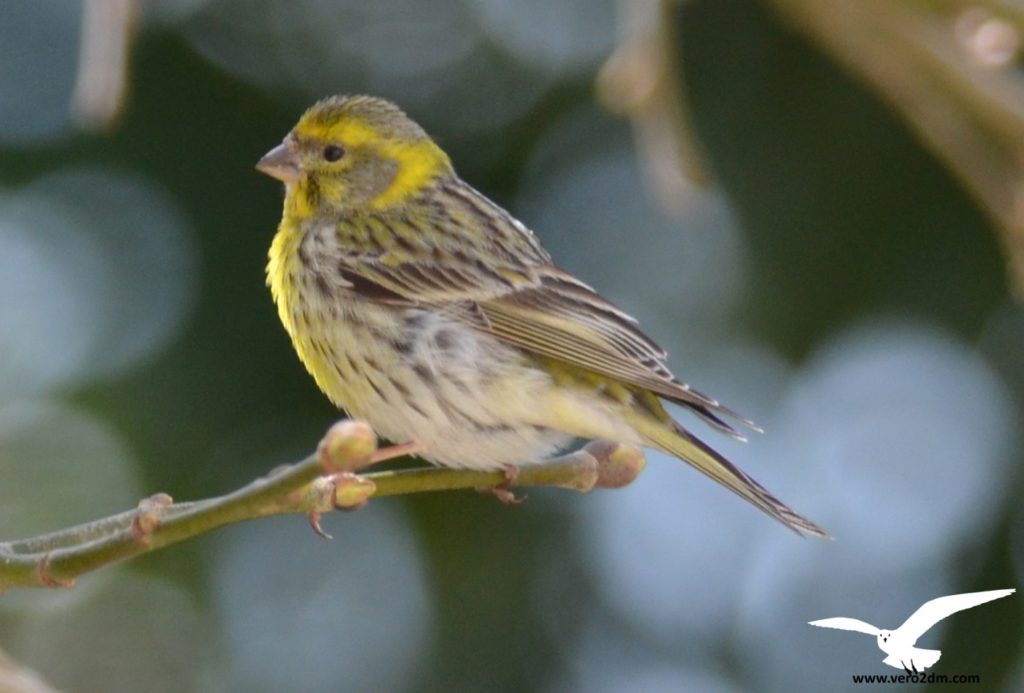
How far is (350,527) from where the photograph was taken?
6.37m

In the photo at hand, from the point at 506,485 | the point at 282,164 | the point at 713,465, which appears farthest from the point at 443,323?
the point at 713,465

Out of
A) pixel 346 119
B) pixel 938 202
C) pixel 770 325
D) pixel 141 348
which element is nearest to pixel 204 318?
pixel 141 348

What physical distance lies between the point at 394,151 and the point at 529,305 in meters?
0.64

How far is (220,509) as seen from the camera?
2.16 m

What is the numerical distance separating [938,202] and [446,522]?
7.40ft

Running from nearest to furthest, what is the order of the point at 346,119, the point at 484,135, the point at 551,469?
1. the point at 551,469
2. the point at 346,119
3. the point at 484,135

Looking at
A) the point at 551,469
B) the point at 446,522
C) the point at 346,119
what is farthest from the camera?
the point at 446,522

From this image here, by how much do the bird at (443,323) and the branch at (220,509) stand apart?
971 mm

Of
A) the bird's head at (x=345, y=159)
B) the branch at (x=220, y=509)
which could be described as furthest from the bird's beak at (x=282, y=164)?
the branch at (x=220, y=509)

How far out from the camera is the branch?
77.9 inches

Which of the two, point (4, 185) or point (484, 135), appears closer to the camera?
Result: point (4, 185)

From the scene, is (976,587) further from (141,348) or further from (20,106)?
(20,106)

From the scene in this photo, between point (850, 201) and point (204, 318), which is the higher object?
point (850, 201)

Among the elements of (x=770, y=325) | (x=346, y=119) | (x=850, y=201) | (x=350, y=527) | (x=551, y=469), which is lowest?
(x=350, y=527)
